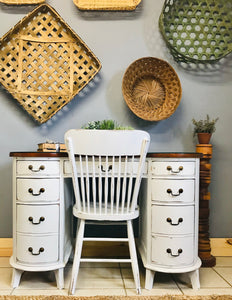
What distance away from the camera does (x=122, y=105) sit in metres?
2.37

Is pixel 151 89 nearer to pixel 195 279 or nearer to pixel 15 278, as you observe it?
pixel 195 279

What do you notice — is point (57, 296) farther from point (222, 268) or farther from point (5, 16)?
point (5, 16)

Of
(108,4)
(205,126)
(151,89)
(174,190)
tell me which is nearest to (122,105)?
(151,89)

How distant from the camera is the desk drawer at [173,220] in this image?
175 centimetres

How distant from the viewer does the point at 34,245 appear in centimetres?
174

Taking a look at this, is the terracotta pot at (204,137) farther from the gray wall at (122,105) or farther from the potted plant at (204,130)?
the gray wall at (122,105)

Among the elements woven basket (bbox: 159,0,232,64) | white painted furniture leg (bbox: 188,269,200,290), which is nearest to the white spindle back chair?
white painted furniture leg (bbox: 188,269,200,290)

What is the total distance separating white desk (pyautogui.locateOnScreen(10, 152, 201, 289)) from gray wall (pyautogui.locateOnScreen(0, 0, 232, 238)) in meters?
0.60

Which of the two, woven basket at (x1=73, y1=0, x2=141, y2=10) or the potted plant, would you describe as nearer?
the potted plant

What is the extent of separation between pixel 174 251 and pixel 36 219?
0.82 metres

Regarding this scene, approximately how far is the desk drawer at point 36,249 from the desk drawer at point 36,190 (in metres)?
0.22

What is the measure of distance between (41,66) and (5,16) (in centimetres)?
48

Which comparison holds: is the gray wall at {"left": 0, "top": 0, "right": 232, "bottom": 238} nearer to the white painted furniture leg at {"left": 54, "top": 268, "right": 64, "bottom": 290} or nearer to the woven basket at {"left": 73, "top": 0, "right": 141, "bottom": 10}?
the woven basket at {"left": 73, "top": 0, "right": 141, "bottom": 10}

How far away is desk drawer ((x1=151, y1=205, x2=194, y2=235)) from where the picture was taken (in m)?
1.75
